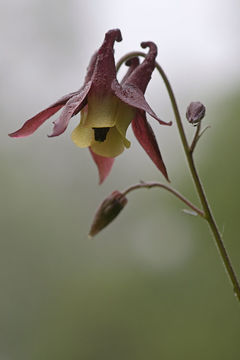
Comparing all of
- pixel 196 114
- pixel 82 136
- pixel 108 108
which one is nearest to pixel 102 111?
pixel 108 108

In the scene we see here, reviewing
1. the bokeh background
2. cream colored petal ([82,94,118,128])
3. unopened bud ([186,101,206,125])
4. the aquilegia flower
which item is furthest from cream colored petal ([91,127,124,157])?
the bokeh background

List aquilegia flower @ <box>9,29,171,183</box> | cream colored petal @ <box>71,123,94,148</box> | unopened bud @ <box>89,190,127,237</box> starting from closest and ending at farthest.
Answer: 1. aquilegia flower @ <box>9,29,171,183</box>
2. cream colored petal @ <box>71,123,94,148</box>
3. unopened bud @ <box>89,190,127,237</box>

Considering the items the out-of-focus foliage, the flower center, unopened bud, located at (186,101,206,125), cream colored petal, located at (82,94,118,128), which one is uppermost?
cream colored petal, located at (82,94,118,128)

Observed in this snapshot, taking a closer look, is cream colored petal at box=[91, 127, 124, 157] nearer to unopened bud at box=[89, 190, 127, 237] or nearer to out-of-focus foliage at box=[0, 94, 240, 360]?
unopened bud at box=[89, 190, 127, 237]

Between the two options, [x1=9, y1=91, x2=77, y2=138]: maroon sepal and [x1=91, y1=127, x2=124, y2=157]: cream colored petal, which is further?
[x1=91, y1=127, x2=124, y2=157]: cream colored petal

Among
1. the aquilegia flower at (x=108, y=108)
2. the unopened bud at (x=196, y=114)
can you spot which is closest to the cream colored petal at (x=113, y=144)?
the aquilegia flower at (x=108, y=108)

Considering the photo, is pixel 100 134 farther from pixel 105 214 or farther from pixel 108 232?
pixel 108 232

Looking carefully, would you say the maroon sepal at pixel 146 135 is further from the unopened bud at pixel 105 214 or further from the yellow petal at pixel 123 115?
the unopened bud at pixel 105 214
